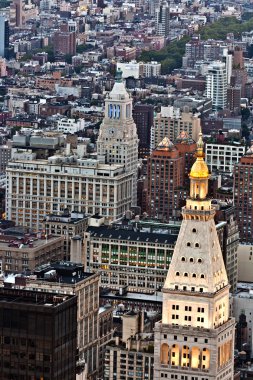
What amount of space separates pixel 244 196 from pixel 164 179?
7670mm

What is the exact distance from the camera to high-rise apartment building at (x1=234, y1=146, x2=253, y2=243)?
169 meters

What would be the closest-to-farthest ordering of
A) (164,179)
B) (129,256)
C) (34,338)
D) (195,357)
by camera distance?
(34,338) < (195,357) < (129,256) < (164,179)

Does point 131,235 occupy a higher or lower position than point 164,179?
lower

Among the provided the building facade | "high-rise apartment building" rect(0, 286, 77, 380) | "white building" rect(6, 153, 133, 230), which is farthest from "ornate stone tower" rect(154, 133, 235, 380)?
"white building" rect(6, 153, 133, 230)

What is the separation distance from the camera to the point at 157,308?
452ft

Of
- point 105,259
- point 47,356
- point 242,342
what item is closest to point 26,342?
point 47,356

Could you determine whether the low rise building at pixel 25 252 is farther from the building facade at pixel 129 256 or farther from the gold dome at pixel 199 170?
the gold dome at pixel 199 170

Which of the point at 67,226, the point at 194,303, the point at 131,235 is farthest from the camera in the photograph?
the point at 67,226

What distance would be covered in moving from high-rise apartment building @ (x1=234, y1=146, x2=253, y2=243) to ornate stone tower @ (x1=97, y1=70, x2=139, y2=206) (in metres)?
9.71

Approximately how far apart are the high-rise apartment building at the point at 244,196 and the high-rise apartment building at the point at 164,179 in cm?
538

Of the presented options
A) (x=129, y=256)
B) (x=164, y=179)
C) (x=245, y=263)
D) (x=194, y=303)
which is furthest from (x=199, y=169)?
(x=164, y=179)

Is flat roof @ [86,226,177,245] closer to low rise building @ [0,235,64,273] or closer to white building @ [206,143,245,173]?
low rise building @ [0,235,64,273]

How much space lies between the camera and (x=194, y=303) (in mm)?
93875

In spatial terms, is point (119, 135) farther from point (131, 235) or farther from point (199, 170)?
point (199, 170)
